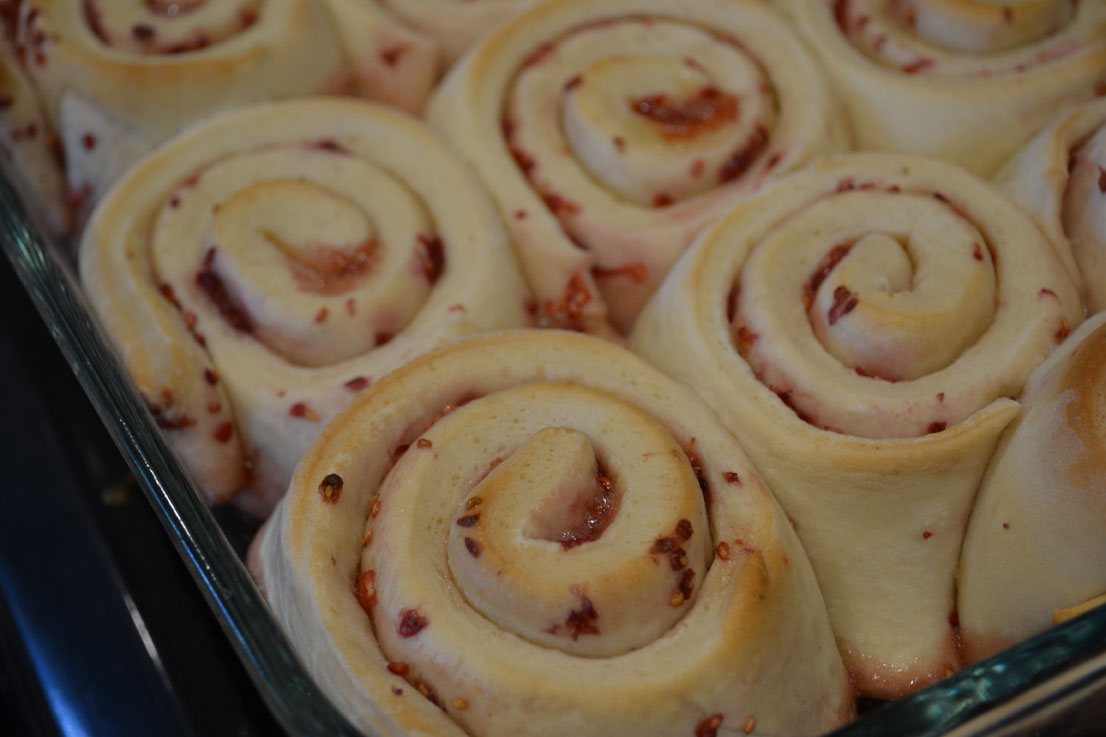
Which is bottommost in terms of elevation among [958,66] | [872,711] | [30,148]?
[872,711]

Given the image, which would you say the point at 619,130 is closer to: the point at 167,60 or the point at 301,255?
the point at 301,255

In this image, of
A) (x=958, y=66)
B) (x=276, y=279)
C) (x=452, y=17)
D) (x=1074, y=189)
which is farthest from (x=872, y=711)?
(x=452, y=17)

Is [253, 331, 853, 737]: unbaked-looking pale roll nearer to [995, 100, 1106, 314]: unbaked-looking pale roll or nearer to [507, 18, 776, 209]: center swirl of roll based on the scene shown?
[507, 18, 776, 209]: center swirl of roll

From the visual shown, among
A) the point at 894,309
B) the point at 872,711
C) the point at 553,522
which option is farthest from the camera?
the point at 894,309

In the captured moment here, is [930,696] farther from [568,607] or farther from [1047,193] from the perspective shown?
[1047,193]

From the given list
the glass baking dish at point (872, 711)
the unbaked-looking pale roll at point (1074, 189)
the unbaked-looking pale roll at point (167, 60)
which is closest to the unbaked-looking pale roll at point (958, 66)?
the unbaked-looking pale roll at point (1074, 189)

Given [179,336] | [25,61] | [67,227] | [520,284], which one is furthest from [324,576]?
[25,61]

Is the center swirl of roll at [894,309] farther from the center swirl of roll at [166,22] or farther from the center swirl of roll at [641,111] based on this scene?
the center swirl of roll at [166,22]

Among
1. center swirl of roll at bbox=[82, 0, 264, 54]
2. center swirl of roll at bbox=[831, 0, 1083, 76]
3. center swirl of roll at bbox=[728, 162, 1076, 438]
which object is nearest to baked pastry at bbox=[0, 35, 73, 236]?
center swirl of roll at bbox=[82, 0, 264, 54]
